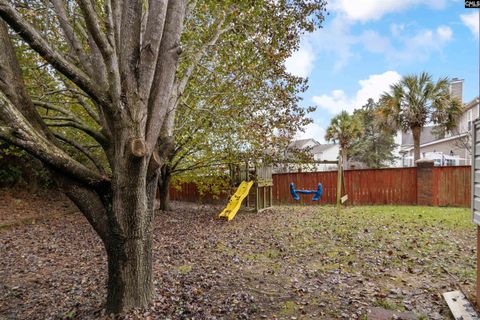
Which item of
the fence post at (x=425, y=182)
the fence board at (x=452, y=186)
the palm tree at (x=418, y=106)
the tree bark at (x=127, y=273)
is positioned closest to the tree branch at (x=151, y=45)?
the tree bark at (x=127, y=273)

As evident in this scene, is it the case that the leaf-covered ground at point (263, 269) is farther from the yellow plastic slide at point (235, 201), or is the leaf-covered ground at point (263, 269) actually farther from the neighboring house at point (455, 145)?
the neighboring house at point (455, 145)

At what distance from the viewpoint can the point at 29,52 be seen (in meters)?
5.97

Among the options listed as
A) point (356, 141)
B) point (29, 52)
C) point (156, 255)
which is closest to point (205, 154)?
point (156, 255)

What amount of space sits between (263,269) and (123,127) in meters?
2.91

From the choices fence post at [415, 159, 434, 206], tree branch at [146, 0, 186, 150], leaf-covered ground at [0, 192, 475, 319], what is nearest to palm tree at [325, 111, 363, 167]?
fence post at [415, 159, 434, 206]

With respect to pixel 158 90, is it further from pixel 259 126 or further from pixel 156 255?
pixel 259 126

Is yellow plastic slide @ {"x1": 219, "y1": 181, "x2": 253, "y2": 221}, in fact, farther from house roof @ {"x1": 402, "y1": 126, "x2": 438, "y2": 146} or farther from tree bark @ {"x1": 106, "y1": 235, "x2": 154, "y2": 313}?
house roof @ {"x1": 402, "y1": 126, "x2": 438, "y2": 146}

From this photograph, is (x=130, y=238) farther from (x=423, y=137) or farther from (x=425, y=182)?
(x=423, y=137)

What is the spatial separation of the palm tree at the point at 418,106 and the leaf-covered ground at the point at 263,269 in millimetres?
8601

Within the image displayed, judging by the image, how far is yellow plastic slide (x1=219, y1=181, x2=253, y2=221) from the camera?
8.48 meters

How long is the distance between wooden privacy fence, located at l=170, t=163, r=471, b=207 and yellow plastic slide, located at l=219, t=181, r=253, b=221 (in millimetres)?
2426

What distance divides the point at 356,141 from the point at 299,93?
2077 cm

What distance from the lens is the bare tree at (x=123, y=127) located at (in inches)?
108

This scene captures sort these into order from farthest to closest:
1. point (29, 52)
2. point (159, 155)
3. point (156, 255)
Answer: point (29, 52)
point (156, 255)
point (159, 155)
